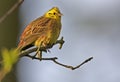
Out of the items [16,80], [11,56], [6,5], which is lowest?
[16,80]

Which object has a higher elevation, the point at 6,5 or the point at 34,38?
the point at 6,5

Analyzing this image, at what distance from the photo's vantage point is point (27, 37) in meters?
1.73

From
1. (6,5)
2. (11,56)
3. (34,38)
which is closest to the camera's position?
(11,56)

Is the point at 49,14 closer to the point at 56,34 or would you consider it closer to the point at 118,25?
the point at 56,34

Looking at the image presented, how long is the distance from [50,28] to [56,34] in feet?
0.17

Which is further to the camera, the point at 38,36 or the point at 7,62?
the point at 38,36

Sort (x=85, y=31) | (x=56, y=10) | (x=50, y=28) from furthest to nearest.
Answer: (x=85, y=31)
(x=56, y=10)
(x=50, y=28)

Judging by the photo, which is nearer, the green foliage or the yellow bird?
the green foliage

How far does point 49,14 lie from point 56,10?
0.31 ft

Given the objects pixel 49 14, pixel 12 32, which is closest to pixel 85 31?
pixel 12 32

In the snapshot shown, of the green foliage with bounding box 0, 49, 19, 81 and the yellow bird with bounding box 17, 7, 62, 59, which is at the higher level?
the yellow bird with bounding box 17, 7, 62, 59

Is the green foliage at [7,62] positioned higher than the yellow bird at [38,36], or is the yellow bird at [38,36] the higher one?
the yellow bird at [38,36]

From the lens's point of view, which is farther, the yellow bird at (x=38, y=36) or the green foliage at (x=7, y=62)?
the yellow bird at (x=38, y=36)

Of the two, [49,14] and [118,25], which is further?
[118,25]
